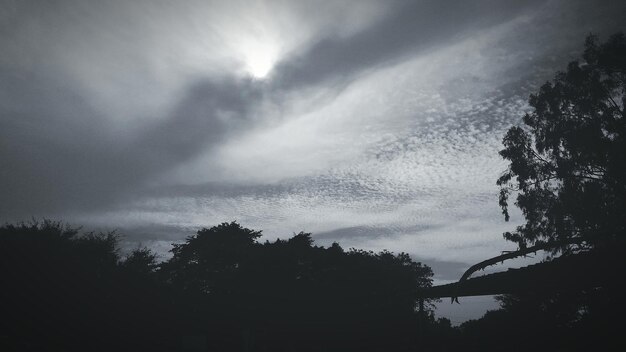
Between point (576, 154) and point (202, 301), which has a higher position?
point (576, 154)

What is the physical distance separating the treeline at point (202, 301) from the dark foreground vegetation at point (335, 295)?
8 centimetres

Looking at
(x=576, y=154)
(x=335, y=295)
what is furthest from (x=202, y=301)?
(x=576, y=154)

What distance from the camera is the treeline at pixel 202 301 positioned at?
13219 mm

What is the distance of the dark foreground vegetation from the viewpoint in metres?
13.1

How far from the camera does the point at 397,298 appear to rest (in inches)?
550

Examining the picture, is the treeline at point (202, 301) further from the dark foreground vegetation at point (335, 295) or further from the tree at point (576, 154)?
the tree at point (576, 154)

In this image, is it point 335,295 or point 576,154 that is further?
point 335,295

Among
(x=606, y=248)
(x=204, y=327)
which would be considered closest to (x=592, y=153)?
(x=606, y=248)

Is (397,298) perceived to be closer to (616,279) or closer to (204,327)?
(616,279)

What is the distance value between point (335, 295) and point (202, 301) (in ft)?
32.6

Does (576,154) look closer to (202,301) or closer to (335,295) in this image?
(335,295)

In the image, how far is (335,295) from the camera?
913 inches

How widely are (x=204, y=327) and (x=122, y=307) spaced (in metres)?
4.97

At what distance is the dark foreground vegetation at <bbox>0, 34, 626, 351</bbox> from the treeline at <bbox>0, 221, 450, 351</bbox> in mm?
75
